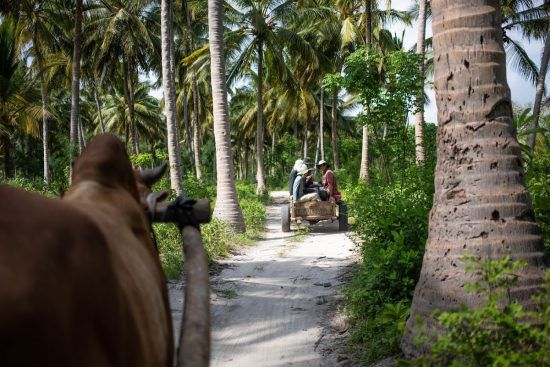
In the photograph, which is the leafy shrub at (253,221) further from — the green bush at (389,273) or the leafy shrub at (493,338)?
the leafy shrub at (493,338)

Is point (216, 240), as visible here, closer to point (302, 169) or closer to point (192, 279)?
point (302, 169)

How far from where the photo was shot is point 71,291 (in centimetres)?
121

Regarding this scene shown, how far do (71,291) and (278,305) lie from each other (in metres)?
5.33

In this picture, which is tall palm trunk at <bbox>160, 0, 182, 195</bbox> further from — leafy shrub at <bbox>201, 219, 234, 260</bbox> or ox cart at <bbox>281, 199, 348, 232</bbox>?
ox cart at <bbox>281, 199, 348, 232</bbox>

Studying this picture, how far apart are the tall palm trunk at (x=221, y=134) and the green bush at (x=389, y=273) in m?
5.76

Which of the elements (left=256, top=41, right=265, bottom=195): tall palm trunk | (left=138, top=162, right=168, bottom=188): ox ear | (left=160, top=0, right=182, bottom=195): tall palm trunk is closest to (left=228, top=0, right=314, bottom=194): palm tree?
(left=256, top=41, right=265, bottom=195): tall palm trunk

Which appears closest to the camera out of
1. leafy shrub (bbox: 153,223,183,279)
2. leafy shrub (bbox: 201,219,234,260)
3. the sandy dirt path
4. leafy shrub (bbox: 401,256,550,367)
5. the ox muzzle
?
the ox muzzle

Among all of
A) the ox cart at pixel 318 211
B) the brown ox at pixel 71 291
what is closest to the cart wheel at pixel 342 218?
the ox cart at pixel 318 211

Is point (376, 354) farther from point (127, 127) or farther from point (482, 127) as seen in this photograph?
point (127, 127)

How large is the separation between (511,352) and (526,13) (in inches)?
915

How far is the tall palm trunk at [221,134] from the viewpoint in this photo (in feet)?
38.4

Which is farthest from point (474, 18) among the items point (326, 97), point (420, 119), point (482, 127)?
point (326, 97)

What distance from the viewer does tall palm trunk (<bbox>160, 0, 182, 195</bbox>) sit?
11.2 meters

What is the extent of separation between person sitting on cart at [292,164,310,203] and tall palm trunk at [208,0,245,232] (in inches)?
63.9
